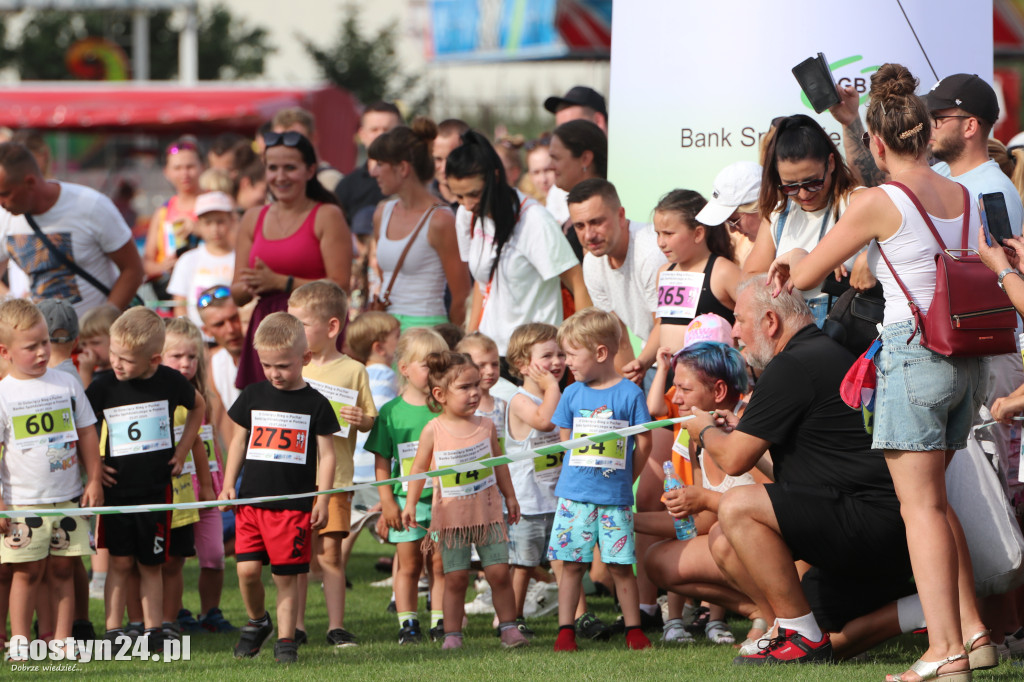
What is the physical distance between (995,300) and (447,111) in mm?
28917

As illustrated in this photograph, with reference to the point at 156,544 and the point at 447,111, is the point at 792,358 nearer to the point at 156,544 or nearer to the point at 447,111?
the point at 156,544

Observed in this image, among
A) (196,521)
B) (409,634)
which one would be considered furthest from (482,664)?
(196,521)

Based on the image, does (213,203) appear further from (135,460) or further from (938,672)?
(938,672)

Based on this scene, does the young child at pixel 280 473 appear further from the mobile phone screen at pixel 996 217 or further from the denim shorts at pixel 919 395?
the mobile phone screen at pixel 996 217

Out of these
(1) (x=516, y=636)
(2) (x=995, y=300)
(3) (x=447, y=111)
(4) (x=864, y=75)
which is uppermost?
(3) (x=447, y=111)

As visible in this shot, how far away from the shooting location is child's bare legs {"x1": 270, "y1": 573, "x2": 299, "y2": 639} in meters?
5.48

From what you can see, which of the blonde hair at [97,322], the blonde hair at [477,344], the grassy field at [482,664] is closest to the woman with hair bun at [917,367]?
the grassy field at [482,664]

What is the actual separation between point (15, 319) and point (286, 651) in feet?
5.74

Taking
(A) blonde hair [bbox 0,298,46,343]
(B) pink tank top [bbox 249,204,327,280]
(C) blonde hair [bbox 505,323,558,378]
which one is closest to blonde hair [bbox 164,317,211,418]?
(B) pink tank top [bbox 249,204,327,280]

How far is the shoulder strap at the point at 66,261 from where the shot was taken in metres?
7.20

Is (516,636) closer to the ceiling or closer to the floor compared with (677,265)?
closer to the floor

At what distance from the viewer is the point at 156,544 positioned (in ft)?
19.2

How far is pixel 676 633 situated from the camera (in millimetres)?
5816

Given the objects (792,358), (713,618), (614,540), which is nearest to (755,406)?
(792,358)
